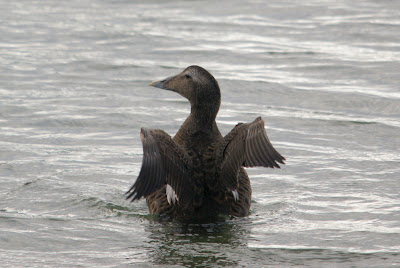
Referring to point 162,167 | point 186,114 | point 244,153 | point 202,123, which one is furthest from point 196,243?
point 186,114

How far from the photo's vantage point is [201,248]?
225 inches

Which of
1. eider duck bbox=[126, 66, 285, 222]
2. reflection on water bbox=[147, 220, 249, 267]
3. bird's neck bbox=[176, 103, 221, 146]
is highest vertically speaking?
bird's neck bbox=[176, 103, 221, 146]

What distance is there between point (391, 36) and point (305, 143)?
6.29m

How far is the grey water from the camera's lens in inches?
228

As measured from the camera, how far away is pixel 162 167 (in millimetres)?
5965

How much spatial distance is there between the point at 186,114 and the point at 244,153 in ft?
13.1

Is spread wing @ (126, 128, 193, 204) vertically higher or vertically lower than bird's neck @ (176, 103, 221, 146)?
lower

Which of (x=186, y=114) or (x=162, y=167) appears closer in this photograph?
(x=162, y=167)

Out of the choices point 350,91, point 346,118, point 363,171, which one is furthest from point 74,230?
point 350,91

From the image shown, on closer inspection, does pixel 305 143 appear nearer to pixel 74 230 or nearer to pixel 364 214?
pixel 364 214

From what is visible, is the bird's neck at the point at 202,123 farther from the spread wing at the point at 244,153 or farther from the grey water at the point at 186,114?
the grey water at the point at 186,114

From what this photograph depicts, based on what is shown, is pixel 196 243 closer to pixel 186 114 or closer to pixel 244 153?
pixel 244 153

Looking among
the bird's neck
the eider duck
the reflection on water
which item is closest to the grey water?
the reflection on water

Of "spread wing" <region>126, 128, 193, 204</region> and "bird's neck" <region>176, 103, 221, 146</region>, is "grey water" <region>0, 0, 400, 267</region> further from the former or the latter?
"bird's neck" <region>176, 103, 221, 146</region>
